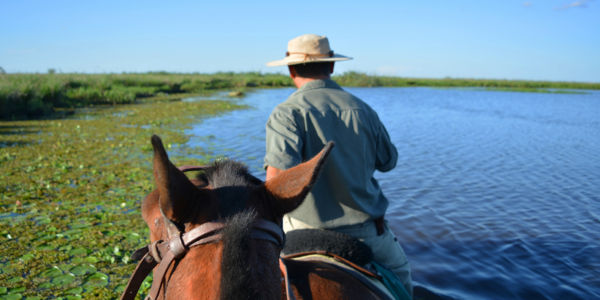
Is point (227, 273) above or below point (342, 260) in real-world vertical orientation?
above

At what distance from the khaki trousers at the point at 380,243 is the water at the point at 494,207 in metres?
3.07

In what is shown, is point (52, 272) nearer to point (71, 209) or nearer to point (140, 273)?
point (71, 209)

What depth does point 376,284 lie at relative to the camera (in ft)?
7.44

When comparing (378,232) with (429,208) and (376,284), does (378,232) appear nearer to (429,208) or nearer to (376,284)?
(376,284)

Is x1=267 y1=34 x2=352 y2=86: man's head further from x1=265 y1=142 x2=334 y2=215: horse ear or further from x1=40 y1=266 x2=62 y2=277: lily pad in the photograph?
x1=40 y1=266 x2=62 y2=277: lily pad

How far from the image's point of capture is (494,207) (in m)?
8.83

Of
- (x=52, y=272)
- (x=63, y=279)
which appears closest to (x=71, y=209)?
(x=52, y=272)

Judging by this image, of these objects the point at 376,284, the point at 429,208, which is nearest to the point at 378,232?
the point at 376,284

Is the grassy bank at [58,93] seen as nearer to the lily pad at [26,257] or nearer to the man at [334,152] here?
the lily pad at [26,257]

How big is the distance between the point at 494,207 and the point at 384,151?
7117 millimetres

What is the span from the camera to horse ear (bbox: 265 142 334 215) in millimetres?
1312

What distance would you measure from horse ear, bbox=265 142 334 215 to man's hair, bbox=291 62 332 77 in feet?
5.72

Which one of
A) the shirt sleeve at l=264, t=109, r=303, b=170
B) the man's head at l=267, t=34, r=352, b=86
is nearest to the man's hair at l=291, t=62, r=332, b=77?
the man's head at l=267, t=34, r=352, b=86

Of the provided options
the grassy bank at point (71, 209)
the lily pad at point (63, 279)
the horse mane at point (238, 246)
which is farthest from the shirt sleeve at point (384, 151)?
→ the lily pad at point (63, 279)
